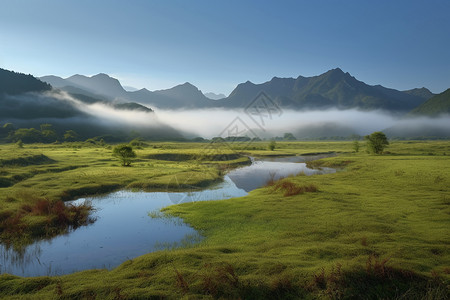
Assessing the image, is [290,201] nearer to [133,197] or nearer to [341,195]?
[341,195]

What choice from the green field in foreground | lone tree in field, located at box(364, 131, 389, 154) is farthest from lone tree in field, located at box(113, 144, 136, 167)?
lone tree in field, located at box(364, 131, 389, 154)

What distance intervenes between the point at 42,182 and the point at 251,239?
112 ft

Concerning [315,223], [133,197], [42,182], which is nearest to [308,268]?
[315,223]

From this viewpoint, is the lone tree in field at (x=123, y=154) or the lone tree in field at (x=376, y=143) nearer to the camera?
the lone tree in field at (x=123, y=154)

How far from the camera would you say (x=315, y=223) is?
19.9 metres

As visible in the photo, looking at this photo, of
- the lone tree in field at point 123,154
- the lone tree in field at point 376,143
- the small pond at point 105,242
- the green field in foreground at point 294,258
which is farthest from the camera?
the lone tree in field at point 376,143

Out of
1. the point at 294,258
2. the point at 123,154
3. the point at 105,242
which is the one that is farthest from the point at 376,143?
the point at 105,242

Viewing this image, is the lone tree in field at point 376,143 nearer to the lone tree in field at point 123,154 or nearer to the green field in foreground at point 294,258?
the green field in foreground at point 294,258

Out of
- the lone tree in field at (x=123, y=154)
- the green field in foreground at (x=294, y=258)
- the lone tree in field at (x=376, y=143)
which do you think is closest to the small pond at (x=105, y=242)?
the green field in foreground at (x=294, y=258)

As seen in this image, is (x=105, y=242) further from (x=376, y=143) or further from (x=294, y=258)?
(x=376, y=143)

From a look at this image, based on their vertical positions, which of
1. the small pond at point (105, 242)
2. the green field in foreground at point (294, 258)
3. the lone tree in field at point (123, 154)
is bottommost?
the small pond at point (105, 242)

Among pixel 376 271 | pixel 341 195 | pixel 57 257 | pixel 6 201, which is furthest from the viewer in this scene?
pixel 341 195

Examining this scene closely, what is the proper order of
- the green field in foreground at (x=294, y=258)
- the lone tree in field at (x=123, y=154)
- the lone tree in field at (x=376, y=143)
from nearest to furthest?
1. the green field in foreground at (x=294, y=258)
2. the lone tree in field at (x=123, y=154)
3. the lone tree in field at (x=376, y=143)

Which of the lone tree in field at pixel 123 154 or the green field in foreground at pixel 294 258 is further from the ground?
the lone tree in field at pixel 123 154
